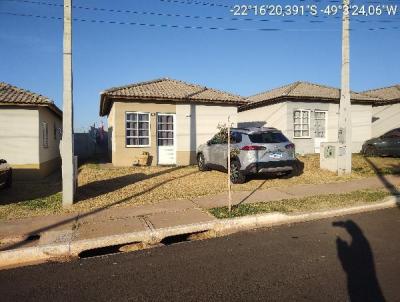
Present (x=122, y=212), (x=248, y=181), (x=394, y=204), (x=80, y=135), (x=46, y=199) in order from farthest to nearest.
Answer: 1. (x=80, y=135)
2. (x=248, y=181)
3. (x=46, y=199)
4. (x=394, y=204)
5. (x=122, y=212)

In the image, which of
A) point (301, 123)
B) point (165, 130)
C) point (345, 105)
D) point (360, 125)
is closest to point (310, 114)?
point (301, 123)

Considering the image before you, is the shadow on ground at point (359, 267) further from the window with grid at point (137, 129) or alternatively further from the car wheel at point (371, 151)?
the car wheel at point (371, 151)

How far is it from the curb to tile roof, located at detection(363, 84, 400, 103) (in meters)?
16.6

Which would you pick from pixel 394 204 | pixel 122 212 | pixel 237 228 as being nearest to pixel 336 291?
pixel 237 228

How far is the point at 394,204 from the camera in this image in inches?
329

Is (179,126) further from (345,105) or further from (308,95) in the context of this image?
(308,95)

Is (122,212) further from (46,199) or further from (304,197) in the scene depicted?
(304,197)

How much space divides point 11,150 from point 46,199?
16.7 ft

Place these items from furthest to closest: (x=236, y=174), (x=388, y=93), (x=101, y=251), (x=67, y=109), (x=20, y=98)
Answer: (x=388, y=93), (x=20, y=98), (x=236, y=174), (x=67, y=109), (x=101, y=251)

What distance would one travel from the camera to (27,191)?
10320mm

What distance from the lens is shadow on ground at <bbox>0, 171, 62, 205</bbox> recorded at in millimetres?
9234

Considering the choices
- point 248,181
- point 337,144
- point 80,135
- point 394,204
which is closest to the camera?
point 394,204

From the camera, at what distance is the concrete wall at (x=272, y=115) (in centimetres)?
1908

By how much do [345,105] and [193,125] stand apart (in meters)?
7.19
